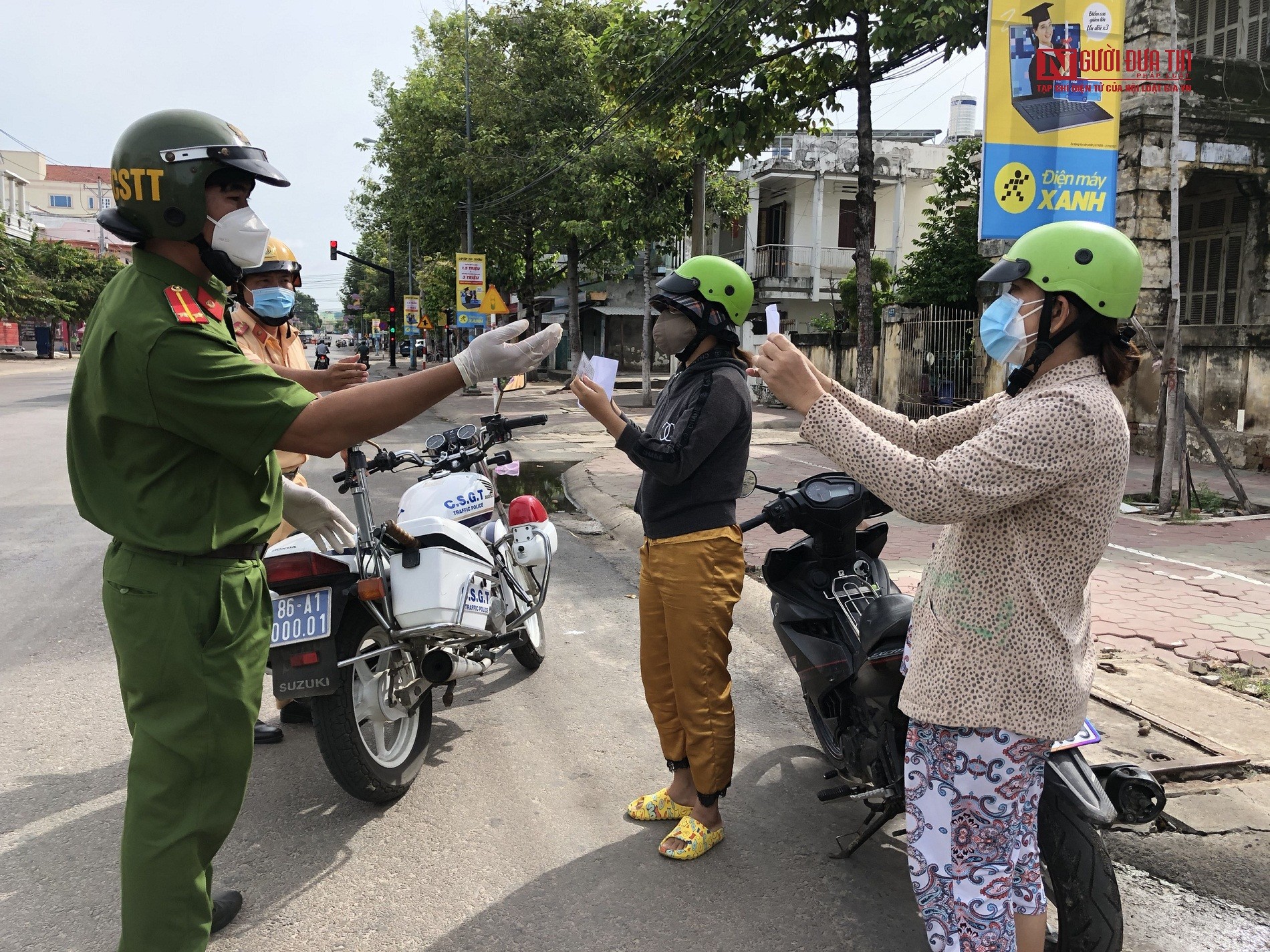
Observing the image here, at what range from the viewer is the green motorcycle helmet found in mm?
2975

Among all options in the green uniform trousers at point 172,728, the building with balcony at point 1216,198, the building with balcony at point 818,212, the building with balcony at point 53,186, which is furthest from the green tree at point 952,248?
the building with balcony at point 53,186

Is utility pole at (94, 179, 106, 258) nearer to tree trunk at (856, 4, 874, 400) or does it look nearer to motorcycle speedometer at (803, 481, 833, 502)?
tree trunk at (856, 4, 874, 400)

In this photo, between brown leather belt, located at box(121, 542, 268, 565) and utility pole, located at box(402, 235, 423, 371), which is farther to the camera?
utility pole, located at box(402, 235, 423, 371)

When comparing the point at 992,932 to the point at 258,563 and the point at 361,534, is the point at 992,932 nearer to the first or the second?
the point at 258,563

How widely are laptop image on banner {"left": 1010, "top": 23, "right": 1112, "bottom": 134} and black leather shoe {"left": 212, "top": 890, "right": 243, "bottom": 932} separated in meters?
8.28

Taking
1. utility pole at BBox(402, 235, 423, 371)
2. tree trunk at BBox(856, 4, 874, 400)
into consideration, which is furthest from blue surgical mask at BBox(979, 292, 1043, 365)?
utility pole at BBox(402, 235, 423, 371)

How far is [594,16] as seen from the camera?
24.4m

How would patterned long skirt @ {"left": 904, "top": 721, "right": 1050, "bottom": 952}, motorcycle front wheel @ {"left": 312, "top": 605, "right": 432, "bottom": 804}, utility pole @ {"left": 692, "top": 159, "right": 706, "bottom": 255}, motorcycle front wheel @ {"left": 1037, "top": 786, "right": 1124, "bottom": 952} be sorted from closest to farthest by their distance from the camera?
patterned long skirt @ {"left": 904, "top": 721, "right": 1050, "bottom": 952} < motorcycle front wheel @ {"left": 1037, "top": 786, "right": 1124, "bottom": 952} < motorcycle front wheel @ {"left": 312, "top": 605, "right": 432, "bottom": 804} < utility pole @ {"left": 692, "top": 159, "right": 706, "bottom": 255}

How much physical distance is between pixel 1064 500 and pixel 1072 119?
7681 mm

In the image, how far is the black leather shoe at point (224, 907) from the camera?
2.60 metres

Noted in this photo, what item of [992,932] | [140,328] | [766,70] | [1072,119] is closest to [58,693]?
[140,328]

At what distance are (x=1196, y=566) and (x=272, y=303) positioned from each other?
635 centimetres

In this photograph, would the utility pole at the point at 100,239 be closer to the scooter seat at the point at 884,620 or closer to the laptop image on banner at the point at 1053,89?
the laptop image on banner at the point at 1053,89

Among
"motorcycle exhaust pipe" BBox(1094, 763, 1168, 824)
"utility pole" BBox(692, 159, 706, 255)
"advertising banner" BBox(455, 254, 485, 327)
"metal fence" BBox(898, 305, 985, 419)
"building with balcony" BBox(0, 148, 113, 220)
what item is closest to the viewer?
"motorcycle exhaust pipe" BBox(1094, 763, 1168, 824)
